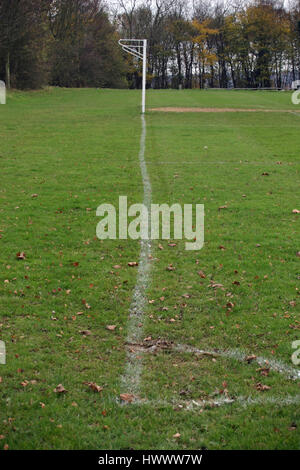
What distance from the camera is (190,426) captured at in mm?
4168

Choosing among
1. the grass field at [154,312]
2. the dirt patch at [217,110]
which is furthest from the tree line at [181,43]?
the grass field at [154,312]

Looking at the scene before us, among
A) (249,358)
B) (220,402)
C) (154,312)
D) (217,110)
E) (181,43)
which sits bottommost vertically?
(220,402)

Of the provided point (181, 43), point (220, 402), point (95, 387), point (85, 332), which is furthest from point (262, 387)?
point (181, 43)

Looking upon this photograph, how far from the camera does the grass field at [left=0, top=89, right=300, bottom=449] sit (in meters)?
4.18

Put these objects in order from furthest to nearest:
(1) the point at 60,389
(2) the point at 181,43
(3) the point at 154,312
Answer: (2) the point at 181,43
(3) the point at 154,312
(1) the point at 60,389

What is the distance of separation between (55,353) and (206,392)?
1629mm

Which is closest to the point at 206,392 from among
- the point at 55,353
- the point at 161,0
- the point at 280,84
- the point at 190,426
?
the point at 190,426

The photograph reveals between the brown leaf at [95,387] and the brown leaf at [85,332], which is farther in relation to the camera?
the brown leaf at [85,332]

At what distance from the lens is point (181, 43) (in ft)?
259

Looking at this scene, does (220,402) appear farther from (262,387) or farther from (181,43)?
(181,43)

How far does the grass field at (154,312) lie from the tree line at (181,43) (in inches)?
1898

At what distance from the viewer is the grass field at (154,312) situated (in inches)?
165

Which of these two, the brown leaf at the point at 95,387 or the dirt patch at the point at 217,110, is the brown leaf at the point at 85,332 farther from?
the dirt patch at the point at 217,110

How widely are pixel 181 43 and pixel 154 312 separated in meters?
79.2
